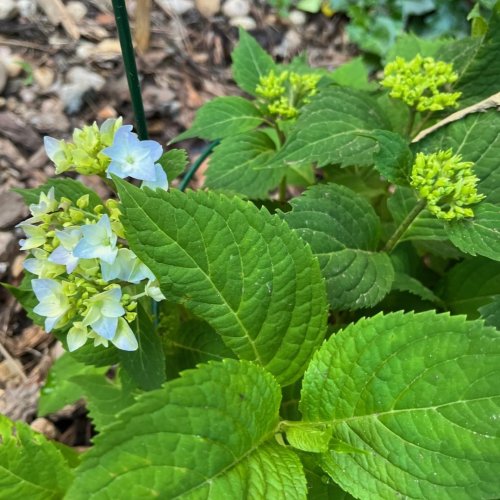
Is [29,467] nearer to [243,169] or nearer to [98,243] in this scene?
[98,243]

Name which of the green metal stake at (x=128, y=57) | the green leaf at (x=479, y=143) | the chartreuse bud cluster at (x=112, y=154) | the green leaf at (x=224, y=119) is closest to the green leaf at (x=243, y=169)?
Answer: the green leaf at (x=224, y=119)

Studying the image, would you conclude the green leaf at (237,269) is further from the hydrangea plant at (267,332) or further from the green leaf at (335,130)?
the green leaf at (335,130)

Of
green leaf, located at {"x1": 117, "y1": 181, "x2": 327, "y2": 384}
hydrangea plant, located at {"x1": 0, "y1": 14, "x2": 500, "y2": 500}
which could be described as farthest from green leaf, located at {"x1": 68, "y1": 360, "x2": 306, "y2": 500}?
green leaf, located at {"x1": 117, "y1": 181, "x2": 327, "y2": 384}

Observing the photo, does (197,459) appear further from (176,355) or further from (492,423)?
(176,355)

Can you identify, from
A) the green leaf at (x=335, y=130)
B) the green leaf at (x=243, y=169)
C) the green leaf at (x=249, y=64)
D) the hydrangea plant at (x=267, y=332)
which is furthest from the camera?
the green leaf at (x=249, y=64)

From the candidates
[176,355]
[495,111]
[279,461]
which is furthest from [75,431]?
[495,111]

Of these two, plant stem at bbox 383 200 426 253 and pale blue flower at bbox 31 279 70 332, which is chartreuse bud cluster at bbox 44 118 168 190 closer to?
pale blue flower at bbox 31 279 70 332
